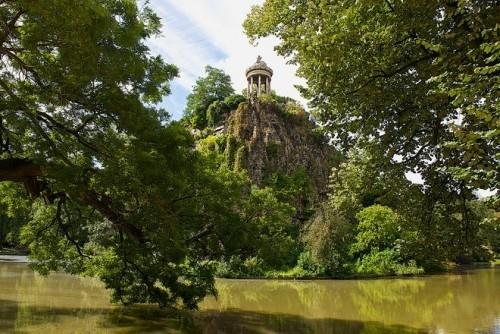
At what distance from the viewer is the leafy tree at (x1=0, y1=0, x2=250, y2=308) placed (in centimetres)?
719

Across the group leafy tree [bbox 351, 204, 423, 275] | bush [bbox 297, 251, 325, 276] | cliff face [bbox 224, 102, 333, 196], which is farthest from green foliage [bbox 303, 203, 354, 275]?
cliff face [bbox 224, 102, 333, 196]

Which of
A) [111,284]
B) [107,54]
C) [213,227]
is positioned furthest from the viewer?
[111,284]

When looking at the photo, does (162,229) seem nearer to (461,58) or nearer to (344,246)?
(461,58)

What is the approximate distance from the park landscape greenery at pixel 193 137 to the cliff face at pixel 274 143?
23072 millimetres

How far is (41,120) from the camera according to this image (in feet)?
32.5

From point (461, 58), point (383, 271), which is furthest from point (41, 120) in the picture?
point (383, 271)

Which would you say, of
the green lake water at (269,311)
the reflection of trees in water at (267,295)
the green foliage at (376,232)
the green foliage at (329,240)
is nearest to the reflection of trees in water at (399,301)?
the green lake water at (269,311)

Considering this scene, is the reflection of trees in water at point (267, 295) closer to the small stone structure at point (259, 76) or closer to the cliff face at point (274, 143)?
the cliff face at point (274, 143)

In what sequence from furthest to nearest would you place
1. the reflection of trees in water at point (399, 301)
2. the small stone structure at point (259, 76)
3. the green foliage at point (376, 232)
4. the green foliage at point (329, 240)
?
the small stone structure at point (259, 76) → the green foliage at point (376, 232) → the green foliage at point (329, 240) → the reflection of trees in water at point (399, 301)

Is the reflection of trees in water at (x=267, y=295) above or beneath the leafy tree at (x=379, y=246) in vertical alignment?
beneath

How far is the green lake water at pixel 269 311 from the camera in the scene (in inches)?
477

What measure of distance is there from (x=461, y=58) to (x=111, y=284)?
12088 millimetres

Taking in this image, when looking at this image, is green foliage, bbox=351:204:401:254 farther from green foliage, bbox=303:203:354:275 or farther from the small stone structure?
the small stone structure

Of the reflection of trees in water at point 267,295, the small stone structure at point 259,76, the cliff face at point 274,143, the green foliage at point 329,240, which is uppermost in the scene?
the small stone structure at point 259,76
